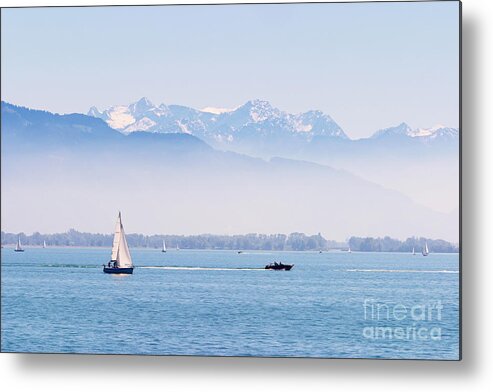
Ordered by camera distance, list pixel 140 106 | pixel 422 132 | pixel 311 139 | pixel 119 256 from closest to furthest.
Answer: pixel 422 132 < pixel 311 139 < pixel 119 256 < pixel 140 106

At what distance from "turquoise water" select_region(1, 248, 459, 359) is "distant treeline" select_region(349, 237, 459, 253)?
5 cm

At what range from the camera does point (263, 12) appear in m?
7.58

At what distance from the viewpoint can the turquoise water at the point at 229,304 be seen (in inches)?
291

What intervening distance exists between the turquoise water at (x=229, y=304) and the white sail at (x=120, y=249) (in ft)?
0.23

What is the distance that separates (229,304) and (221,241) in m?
0.43

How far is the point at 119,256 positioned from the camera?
7.65m

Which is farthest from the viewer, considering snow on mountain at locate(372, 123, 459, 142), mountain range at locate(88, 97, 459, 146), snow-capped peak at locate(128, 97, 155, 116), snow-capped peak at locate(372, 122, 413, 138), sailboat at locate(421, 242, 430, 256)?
snow-capped peak at locate(128, 97, 155, 116)

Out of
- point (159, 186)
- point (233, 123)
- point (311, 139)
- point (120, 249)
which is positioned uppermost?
point (233, 123)

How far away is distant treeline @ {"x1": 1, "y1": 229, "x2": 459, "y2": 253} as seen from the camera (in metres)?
7.71

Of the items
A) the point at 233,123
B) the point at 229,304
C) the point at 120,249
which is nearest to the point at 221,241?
the point at 229,304

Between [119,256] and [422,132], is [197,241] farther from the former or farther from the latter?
[422,132]

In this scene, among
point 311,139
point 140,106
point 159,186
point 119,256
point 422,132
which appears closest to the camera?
point 422,132

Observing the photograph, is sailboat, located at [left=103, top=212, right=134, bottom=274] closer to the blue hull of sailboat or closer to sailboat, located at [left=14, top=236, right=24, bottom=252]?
the blue hull of sailboat

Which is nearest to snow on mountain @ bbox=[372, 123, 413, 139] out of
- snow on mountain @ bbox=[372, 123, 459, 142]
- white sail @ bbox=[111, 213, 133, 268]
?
snow on mountain @ bbox=[372, 123, 459, 142]
